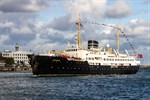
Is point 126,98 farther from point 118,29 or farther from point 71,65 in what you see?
point 118,29

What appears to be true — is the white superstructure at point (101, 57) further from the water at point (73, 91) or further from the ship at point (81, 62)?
the water at point (73, 91)

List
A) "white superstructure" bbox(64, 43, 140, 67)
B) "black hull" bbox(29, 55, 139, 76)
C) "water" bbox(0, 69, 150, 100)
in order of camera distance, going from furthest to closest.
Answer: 1. "white superstructure" bbox(64, 43, 140, 67)
2. "black hull" bbox(29, 55, 139, 76)
3. "water" bbox(0, 69, 150, 100)

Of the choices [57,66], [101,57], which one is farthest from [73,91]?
[101,57]

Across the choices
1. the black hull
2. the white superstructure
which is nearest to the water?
the black hull

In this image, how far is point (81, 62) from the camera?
4670 inches

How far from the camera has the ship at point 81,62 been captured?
370 feet

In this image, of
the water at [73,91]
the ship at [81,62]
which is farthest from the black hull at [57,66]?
the water at [73,91]

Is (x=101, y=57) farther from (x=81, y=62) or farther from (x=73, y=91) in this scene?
(x=73, y=91)

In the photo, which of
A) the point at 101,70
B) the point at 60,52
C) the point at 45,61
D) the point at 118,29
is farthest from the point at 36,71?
the point at 118,29

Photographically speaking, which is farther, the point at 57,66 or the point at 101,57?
the point at 101,57

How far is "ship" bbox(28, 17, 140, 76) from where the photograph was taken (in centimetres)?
Answer: 11288

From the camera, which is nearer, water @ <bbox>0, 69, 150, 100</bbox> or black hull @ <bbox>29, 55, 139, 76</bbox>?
water @ <bbox>0, 69, 150, 100</bbox>

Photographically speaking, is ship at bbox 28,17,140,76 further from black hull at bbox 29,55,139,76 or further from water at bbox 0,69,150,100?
water at bbox 0,69,150,100

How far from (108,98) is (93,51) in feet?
245
